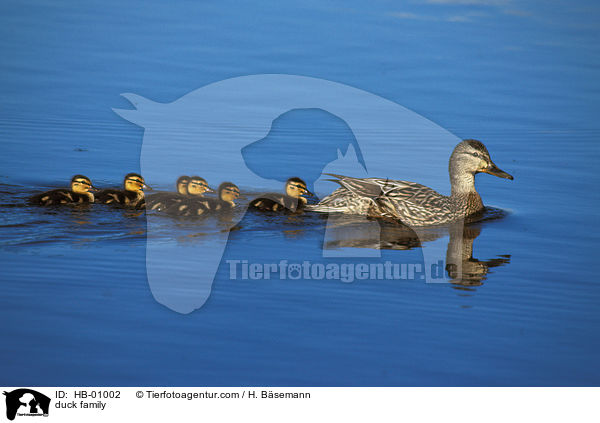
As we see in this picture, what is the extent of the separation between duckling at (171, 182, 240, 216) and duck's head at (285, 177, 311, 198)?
340 mm

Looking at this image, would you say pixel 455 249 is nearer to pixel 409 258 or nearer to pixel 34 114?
pixel 409 258

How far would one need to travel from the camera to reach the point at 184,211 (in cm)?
583

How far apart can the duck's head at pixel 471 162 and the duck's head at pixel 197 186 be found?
5.58 feet

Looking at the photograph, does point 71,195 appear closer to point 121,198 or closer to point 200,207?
point 121,198

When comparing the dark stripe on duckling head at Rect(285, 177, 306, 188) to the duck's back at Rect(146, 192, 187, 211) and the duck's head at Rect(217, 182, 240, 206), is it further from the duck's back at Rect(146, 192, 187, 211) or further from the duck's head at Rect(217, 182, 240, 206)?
the duck's back at Rect(146, 192, 187, 211)

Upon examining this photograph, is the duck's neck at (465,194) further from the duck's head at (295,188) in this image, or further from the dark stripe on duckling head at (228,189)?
the dark stripe on duckling head at (228,189)

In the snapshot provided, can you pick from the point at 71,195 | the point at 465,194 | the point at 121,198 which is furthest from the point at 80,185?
the point at 465,194

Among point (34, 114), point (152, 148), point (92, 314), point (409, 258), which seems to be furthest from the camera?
point (34, 114)

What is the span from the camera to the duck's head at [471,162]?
20.5 ft

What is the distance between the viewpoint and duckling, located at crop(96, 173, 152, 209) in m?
5.93

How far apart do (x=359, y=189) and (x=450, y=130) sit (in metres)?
2.01
